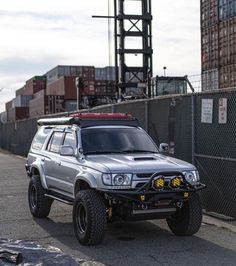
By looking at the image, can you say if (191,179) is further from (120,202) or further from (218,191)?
(218,191)

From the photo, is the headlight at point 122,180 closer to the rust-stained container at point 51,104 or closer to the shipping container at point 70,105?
the shipping container at point 70,105

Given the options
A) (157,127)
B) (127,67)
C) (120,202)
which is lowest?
(120,202)

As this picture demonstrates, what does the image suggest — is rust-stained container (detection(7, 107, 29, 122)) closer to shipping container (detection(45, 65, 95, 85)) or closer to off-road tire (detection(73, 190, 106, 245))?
shipping container (detection(45, 65, 95, 85))

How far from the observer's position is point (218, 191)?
980 centimetres

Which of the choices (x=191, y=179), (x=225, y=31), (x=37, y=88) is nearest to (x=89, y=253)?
(x=191, y=179)

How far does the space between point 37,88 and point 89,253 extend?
4823 cm

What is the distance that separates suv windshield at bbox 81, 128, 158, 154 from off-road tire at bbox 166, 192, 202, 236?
4.09ft

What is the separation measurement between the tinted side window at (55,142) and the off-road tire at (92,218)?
1.97 meters

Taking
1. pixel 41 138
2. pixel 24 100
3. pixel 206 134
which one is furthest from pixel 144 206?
pixel 24 100

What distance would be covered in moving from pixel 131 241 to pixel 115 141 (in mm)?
A: 1685

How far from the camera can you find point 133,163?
7629mm

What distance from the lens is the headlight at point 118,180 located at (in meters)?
7.29

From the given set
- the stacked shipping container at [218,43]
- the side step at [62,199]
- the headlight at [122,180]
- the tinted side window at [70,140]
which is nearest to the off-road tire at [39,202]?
the side step at [62,199]

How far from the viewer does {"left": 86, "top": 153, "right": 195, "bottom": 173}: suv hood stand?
24.3ft
